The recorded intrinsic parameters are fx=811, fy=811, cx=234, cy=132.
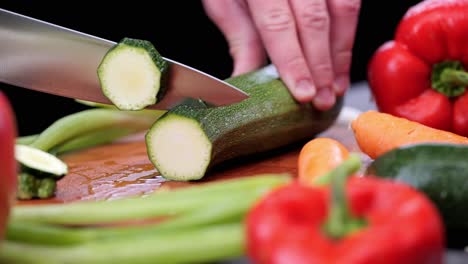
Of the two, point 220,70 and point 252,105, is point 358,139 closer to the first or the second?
point 252,105

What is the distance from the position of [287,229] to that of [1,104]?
54cm

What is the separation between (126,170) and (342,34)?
36.5 inches

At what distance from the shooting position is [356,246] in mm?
1158

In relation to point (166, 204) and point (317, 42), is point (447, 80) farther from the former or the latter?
point (166, 204)

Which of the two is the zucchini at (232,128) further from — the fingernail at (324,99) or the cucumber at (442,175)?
Answer: the cucumber at (442,175)

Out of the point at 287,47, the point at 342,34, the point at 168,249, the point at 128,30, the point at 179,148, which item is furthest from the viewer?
the point at 128,30

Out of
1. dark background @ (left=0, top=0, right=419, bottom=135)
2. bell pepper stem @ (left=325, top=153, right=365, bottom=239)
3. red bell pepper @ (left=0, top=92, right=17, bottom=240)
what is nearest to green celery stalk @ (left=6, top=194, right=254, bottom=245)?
red bell pepper @ (left=0, top=92, right=17, bottom=240)

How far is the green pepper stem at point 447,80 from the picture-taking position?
270cm

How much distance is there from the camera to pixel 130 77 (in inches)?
90.1

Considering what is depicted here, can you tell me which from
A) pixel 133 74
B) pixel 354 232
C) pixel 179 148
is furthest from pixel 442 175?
pixel 133 74

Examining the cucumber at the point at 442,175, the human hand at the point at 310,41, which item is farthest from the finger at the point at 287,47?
the cucumber at the point at 442,175

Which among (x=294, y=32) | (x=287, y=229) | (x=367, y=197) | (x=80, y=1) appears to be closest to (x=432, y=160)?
(x=367, y=197)

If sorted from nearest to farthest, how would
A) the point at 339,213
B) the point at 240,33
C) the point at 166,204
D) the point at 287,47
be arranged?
the point at 339,213 < the point at 166,204 < the point at 287,47 < the point at 240,33

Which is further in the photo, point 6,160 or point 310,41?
point 310,41
